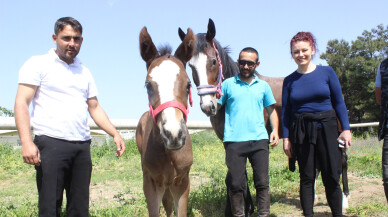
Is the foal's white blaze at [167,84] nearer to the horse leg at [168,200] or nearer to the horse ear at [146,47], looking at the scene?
the horse ear at [146,47]

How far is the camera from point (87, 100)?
9.70ft

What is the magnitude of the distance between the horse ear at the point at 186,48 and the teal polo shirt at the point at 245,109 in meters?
0.68

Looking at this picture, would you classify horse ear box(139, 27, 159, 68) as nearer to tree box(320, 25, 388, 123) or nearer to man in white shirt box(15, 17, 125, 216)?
man in white shirt box(15, 17, 125, 216)

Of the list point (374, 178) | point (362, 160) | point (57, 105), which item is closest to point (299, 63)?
point (57, 105)

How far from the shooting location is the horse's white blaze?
3898 millimetres

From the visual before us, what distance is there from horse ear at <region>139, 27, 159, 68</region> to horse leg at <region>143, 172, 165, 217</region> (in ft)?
3.71

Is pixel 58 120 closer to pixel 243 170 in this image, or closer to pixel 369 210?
pixel 243 170

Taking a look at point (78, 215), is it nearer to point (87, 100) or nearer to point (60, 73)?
point (87, 100)

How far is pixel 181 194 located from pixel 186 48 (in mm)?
1423

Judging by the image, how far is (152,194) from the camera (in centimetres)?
323

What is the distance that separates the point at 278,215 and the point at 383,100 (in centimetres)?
202

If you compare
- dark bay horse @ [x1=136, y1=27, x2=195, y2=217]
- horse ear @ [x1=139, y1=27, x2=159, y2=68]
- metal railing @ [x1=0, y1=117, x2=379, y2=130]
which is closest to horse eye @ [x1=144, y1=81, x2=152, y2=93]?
dark bay horse @ [x1=136, y1=27, x2=195, y2=217]

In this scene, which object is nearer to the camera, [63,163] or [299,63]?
[63,163]

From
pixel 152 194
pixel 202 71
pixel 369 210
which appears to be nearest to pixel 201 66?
pixel 202 71
